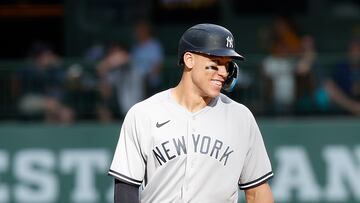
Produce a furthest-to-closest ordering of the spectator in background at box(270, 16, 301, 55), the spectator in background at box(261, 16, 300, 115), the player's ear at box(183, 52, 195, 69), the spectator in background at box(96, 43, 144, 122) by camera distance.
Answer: the spectator in background at box(270, 16, 301, 55)
the spectator in background at box(96, 43, 144, 122)
the spectator in background at box(261, 16, 300, 115)
the player's ear at box(183, 52, 195, 69)

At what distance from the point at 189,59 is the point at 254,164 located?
0.67m

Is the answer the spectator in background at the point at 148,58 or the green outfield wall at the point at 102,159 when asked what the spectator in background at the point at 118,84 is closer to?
the spectator in background at the point at 148,58

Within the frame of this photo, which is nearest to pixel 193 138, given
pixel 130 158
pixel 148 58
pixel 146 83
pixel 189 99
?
pixel 189 99

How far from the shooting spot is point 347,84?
472 inches

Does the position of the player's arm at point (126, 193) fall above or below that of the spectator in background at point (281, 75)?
above

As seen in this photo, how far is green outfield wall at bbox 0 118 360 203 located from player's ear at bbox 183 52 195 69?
21.3 feet

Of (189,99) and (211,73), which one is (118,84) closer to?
(189,99)

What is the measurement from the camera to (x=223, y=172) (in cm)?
578

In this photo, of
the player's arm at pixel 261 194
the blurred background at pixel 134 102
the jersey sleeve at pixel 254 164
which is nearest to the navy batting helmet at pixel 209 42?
the jersey sleeve at pixel 254 164

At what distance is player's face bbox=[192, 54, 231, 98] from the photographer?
5.77 meters

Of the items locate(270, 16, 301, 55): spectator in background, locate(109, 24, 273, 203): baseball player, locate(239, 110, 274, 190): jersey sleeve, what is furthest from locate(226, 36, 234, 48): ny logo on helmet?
locate(270, 16, 301, 55): spectator in background

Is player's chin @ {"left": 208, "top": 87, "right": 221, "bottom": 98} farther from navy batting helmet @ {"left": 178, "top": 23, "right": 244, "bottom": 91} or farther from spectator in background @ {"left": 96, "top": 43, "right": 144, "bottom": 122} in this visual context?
spectator in background @ {"left": 96, "top": 43, "right": 144, "bottom": 122}

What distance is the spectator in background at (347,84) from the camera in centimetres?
1189

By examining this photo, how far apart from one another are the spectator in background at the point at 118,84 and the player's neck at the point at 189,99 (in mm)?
6182
